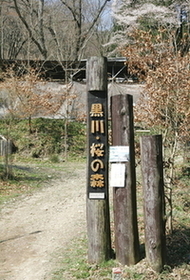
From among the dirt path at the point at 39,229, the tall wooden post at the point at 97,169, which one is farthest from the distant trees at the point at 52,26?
the tall wooden post at the point at 97,169

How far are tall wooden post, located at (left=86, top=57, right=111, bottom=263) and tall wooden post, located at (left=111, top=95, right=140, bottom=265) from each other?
15 cm

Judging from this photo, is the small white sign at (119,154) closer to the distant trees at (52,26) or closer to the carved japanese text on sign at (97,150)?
the carved japanese text on sign at (97,150)

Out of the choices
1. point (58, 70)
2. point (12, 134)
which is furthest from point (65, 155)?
point (58, 70)

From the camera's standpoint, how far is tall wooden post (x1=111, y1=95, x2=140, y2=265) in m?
4.66

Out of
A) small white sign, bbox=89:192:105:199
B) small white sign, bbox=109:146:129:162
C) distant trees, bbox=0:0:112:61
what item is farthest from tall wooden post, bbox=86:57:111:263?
distant trees, bbox=0:0:112:61

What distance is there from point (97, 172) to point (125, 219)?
0.68 m

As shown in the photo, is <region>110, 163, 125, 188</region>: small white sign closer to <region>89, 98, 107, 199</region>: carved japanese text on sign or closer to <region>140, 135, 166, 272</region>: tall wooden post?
<region>89, 98, 107, 199</region>: carved japanese text on sign

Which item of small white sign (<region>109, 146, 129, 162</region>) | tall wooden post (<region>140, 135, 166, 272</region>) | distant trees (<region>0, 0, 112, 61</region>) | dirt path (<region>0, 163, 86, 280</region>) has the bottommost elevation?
dirt path (<region>0, 163, 86, 280</region>)

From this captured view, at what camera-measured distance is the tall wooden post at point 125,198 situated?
4662 millimetres

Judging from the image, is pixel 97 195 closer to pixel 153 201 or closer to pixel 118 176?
pixel 118 176

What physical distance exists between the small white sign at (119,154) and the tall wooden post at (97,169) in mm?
100

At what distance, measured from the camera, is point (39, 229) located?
6926mm

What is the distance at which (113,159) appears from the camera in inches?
185


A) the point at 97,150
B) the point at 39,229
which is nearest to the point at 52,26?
the point at 39,229
